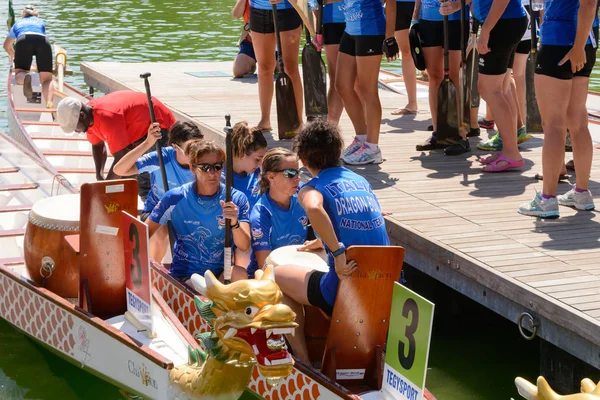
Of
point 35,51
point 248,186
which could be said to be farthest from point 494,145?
point 35,51

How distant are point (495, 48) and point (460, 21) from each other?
91cm

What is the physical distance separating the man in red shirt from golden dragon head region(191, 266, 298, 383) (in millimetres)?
3011

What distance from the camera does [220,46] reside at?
1934 cm

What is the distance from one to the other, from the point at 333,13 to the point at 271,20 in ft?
1.70

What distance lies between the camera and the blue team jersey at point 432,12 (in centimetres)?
733

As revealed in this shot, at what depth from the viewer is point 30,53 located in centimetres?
1228

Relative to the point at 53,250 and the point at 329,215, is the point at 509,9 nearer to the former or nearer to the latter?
the point at 329,215

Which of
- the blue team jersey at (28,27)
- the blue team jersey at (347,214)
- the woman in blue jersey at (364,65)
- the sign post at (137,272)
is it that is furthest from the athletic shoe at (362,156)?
the blue team jersey at (28,27)

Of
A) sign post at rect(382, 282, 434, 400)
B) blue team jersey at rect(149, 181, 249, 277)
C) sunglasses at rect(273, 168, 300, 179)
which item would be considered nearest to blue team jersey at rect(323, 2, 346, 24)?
blue team jersey at rect(149, 181, 249, 277)

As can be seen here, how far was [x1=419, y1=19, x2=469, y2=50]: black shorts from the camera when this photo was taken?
7340 mm

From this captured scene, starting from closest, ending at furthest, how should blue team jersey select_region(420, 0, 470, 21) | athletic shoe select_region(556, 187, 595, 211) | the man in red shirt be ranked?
athletic shoe select_region(556, 187, 595, 211) → the man in red shirt → blue team jersey select_region(420, 0, 470, 21)

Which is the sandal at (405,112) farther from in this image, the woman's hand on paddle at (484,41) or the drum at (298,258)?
the drum at (298,258)

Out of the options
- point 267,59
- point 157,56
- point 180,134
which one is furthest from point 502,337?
point 157,56

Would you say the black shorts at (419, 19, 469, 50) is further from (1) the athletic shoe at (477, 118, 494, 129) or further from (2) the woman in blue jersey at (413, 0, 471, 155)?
(1) the athletic shoe at (477, 118, 494, 129)
